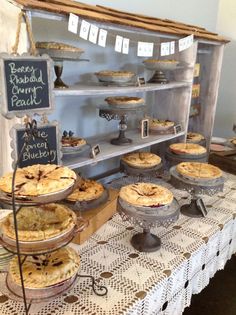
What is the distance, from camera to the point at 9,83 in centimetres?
105

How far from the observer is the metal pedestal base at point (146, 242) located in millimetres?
1318

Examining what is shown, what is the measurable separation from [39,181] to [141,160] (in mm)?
1023

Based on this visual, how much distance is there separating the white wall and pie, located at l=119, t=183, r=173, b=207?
2168 mm

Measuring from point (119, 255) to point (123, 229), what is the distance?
0.22 m

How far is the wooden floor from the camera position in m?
1.92

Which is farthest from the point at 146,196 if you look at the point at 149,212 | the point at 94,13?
the point at 94,13

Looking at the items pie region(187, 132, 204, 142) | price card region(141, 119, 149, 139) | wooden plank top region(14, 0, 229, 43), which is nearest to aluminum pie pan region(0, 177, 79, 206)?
wooden plank top region(14, 0, 229, 43)

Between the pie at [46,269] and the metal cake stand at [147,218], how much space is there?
0.28m

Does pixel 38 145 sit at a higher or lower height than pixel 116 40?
lower

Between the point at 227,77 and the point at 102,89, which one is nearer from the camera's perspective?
the point at 102,89

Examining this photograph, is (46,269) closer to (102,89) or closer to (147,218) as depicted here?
(147,218)

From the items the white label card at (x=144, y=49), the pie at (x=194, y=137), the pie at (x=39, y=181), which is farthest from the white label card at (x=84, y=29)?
the pie at (x=194, y=137)

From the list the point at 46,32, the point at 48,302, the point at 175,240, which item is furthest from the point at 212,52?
the point at 48,302

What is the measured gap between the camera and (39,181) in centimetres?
90
